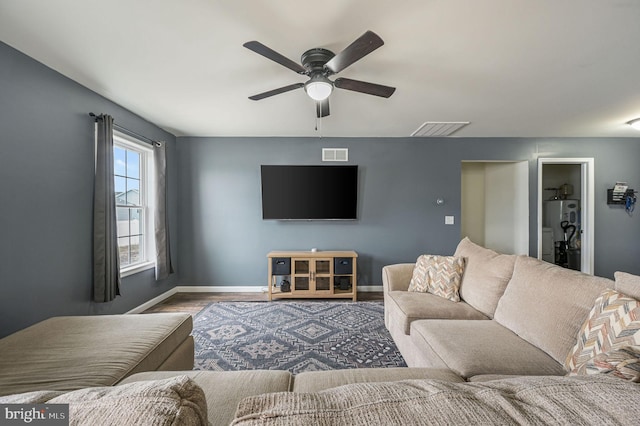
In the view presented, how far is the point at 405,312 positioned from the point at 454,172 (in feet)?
9.67

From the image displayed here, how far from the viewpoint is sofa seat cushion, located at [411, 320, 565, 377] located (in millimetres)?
1220

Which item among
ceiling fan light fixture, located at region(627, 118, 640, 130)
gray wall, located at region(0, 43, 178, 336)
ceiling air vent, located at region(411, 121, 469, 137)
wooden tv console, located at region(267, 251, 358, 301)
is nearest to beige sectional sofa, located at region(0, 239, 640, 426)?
gray wall, located at region(0, 43, 178, 336)

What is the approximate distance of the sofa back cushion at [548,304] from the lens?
1.27m

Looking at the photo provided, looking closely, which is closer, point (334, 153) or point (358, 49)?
point (358, 49)

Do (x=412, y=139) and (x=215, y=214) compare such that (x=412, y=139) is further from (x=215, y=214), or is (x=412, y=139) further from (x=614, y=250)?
(x=614, y=250)

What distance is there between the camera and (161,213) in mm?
3463

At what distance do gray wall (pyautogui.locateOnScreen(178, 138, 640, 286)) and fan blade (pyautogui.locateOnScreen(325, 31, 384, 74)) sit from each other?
2374mm

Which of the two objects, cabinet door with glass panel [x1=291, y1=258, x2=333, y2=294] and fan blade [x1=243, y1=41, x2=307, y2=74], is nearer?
fan blade [x1=243, y1=41, x2=307, y2=74]

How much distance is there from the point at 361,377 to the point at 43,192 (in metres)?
2.76

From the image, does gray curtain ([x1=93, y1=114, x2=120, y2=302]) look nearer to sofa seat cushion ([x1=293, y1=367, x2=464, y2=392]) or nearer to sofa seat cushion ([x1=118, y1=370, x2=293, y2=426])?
sofa seat cushion ([x1=118, y1=370, x2=293, y2=426])

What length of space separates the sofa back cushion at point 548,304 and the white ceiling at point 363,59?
1568 millimetres

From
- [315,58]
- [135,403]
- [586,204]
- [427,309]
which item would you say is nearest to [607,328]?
[427,309]

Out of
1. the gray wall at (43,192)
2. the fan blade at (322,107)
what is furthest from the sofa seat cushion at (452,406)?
the gray wall at (43,192)
